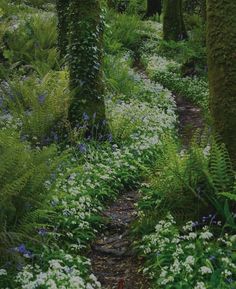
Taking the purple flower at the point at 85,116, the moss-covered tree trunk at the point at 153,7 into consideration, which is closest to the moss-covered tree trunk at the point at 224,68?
the purple flower at the point at 85,116

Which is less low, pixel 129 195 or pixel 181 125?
pixel 129 195

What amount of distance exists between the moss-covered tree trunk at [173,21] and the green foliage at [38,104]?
11.3 meters

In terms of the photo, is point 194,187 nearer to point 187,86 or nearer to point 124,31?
point 187,86

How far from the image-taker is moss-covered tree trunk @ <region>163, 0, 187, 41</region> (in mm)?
20273

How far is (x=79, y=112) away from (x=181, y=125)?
3779 mm

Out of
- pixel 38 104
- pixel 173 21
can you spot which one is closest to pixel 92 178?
pixel 38 104

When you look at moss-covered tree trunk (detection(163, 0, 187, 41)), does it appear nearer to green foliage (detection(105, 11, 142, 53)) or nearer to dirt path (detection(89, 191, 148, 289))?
green foliage (detection(105, 11, 142, 53))

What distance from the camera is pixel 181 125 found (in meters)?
11.8

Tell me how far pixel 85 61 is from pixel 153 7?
21.6 meters

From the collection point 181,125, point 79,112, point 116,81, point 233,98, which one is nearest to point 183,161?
point 233,98

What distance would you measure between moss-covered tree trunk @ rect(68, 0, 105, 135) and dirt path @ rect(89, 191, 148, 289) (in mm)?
2283

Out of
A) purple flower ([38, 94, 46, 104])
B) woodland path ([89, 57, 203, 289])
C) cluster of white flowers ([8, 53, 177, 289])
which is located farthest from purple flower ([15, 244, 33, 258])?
purple flower ([38, 94, 46, 104])

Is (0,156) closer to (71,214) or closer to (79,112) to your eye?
(71,214)

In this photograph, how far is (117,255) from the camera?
573 centimetres
